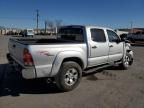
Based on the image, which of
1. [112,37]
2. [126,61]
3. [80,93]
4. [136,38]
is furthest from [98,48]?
[136,38]

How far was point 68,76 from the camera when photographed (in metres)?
5.88

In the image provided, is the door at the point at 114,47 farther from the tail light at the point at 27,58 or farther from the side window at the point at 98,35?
the tail light at the point at 27,58

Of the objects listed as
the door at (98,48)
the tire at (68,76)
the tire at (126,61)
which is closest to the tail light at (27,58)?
the tire at (68,76)

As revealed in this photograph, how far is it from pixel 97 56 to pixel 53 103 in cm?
252

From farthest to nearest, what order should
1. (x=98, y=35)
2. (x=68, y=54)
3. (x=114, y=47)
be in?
(x=114, y=47), (x=98, y=35), (x=68, y=54)

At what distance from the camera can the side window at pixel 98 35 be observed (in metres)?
6.66

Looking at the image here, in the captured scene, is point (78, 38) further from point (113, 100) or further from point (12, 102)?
point (12, 102)

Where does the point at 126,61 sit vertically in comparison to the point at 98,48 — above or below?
below

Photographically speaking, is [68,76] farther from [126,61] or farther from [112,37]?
[126,61]

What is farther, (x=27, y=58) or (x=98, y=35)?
(x=98, y=35)

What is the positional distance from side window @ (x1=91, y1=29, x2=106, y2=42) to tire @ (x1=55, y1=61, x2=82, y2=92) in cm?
121

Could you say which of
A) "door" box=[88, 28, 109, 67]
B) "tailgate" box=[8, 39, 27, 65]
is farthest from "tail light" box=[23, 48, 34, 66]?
"door" box=[88, 28, 109, 67]

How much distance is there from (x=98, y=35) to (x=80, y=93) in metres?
2.24

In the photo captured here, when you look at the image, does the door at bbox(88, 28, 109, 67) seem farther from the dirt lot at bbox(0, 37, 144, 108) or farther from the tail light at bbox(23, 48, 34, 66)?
the tail light at bbox(23, 48, 34, 66)
